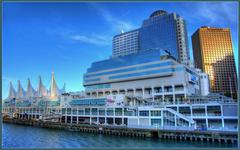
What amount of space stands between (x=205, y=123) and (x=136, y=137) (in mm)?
13529

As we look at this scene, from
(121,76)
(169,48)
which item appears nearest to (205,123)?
(121,76)

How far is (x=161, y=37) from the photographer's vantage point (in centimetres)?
9888

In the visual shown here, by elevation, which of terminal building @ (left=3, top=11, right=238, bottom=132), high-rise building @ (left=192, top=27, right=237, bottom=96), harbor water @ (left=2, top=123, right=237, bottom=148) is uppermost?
high-rise building @ (left=192, top=27, right=237, bottom=96)

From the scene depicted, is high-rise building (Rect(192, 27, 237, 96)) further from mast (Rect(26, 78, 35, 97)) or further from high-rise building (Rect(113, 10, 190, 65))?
mast (Rect(26, 78, 35, 97))

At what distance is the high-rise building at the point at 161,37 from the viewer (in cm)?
9488

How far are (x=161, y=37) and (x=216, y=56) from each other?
42.9 m

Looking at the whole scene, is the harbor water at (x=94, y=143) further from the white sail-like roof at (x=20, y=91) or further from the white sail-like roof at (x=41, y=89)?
the white sail-like roof at (x=20, y=91)

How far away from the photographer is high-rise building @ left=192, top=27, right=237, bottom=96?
118 m

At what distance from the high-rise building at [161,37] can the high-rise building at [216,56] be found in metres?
28.1

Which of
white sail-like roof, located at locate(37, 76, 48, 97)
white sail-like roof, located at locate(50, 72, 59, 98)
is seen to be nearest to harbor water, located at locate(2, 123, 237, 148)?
white sail-like roof, located at locate(50, 72, 59, 98)

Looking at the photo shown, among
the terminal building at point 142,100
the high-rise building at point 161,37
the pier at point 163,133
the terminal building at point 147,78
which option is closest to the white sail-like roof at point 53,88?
the terminal building at point 142,100

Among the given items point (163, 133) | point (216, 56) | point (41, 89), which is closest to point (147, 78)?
point (163, 133)

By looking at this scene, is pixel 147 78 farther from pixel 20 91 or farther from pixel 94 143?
pixel 20 91

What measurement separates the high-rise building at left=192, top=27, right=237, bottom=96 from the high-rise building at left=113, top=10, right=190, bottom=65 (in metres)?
28.1
